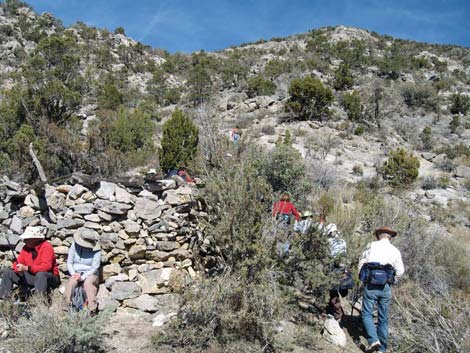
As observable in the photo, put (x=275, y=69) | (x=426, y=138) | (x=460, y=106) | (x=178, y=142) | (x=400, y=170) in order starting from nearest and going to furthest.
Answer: (x=178, y=142) < (x=400, y=170) < (x=426, y=138) < (x=460, y=106) < (x=275, y=69)

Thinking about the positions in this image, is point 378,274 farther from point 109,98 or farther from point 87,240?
point 109,98

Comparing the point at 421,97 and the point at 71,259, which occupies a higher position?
the point at 421,97

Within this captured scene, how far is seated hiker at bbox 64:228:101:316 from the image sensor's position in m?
4.77

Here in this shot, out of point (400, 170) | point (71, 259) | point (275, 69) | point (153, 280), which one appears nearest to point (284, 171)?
point (153, 280)

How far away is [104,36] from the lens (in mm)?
30766

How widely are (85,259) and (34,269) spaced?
0.60 meters

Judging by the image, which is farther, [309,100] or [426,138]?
[309,100]

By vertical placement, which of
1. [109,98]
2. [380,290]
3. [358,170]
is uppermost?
[109,98]

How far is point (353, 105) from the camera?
20016 mm

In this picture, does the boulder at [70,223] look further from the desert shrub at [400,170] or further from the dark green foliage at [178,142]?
the desert shrub at [400,170]

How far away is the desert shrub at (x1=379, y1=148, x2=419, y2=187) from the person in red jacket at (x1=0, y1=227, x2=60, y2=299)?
11382 mm

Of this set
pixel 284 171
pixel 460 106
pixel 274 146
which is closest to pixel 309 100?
pixel 274 146

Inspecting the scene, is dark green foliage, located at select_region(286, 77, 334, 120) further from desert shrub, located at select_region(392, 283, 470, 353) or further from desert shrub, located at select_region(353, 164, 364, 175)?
desert shrub, located at select_region(392, 283, 470, 353)

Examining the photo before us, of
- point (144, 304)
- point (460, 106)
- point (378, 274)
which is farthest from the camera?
point (460, 106)
